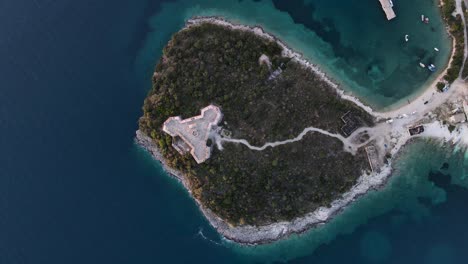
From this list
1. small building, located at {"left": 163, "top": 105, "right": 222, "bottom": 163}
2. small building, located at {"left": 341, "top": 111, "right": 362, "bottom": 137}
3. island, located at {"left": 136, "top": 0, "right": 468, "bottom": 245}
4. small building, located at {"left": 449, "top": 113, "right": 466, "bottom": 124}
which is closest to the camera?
small building, located at {"left": 163, "top": 105, "right": 222, "bottom": 163}

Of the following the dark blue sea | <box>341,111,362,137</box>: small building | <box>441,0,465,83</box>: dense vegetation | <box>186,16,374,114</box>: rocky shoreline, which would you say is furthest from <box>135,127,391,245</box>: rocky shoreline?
<box>441,0,465,83</box>: dense vegetation

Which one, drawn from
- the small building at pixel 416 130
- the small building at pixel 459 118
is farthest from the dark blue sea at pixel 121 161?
the small building at pixel 459 118

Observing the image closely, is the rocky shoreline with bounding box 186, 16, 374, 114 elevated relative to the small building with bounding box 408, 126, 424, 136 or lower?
elevated

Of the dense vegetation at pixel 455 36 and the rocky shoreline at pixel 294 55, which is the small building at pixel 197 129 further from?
the dense vegetation at pixel 455 36

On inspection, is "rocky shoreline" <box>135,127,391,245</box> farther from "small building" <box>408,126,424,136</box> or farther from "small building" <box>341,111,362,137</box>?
"small building" <box>341,111,362,137</box>

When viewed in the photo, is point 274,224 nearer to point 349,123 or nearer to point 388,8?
point 349,123

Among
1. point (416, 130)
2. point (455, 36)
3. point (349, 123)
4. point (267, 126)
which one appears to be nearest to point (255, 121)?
point (267, 126)
